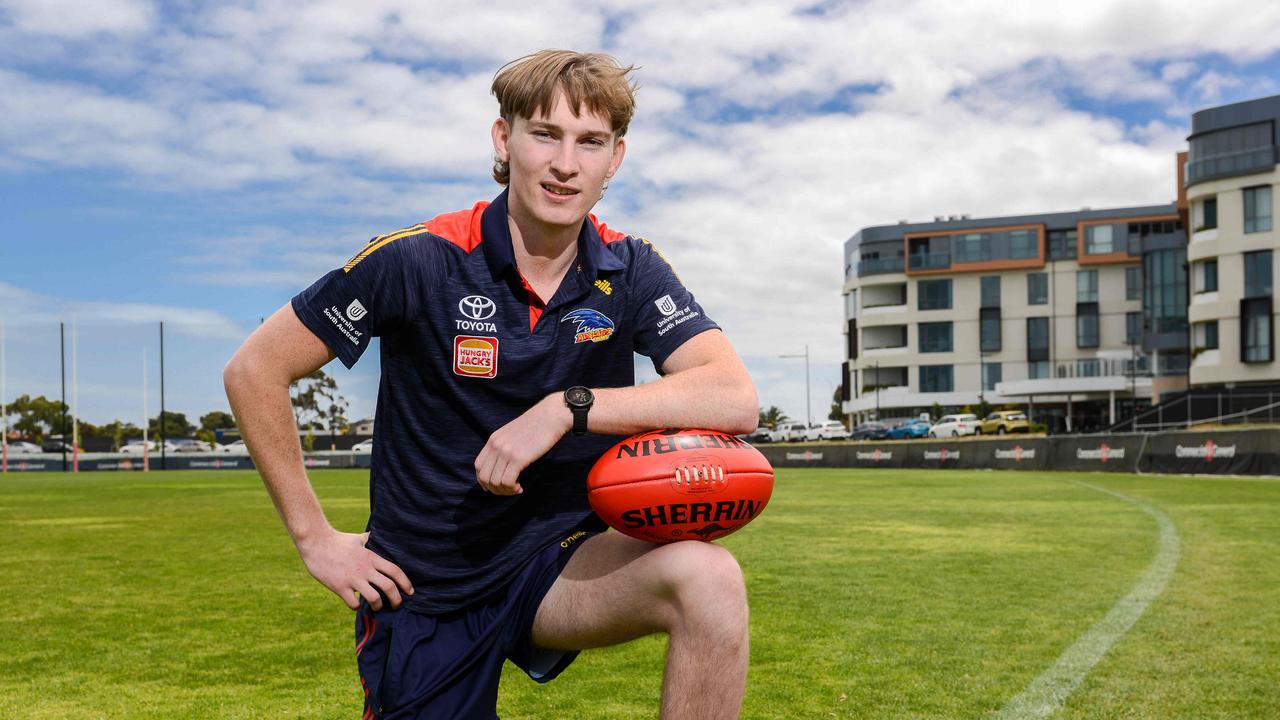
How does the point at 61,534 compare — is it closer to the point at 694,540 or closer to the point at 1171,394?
the point at 694,540

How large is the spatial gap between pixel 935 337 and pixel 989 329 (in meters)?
4.49

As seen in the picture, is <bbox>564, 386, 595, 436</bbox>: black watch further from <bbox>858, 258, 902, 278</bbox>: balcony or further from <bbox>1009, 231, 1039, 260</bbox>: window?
<bbox>858, 258, 902, 278</bbox>: balcony

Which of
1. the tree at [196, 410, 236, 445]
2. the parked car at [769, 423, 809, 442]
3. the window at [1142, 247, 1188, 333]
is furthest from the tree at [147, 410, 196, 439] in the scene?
the window at [1142, 247, 1188, 333]

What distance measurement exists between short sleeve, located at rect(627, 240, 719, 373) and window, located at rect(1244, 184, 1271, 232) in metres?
67.4

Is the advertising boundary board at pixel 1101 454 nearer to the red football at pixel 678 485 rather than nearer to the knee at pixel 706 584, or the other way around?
the red football at pixel 678 485

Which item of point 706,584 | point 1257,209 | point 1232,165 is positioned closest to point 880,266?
point 1232,165

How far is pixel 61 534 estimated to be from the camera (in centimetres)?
1478

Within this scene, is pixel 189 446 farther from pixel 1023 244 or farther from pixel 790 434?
pixel 1023 244

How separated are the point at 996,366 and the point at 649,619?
92496mm

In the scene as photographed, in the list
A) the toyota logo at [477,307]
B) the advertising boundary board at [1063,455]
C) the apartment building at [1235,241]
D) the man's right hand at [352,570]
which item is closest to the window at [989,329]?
the apartment building at [1235,241]

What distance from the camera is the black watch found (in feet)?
9.27

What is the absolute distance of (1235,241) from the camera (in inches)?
2461

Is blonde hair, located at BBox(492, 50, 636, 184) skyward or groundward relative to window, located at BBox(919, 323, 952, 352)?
groundward

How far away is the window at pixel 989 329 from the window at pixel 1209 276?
2617cm
